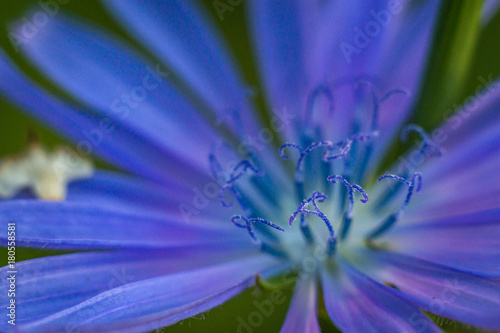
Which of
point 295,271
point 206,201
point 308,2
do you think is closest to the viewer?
point 295,271

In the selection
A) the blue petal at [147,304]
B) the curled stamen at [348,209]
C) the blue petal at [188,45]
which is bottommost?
the blue petal at [147,304]

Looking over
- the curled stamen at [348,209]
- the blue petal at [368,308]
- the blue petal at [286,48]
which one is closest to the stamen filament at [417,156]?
the curled stamen at [348,209]

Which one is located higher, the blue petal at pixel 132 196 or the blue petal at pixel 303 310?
the blue petal at pixel 132 196

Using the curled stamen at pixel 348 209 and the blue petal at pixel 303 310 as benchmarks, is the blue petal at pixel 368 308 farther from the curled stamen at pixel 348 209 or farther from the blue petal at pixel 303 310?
the curled stamen at pixel 348 209

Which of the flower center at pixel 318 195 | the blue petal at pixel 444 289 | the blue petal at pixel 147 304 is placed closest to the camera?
the blue petal at pixel 147 304

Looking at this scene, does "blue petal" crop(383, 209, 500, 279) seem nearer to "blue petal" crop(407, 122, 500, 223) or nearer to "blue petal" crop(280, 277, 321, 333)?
"blue petal" crop(407, 122, 500, 223)

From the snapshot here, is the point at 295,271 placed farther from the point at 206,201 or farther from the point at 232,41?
the point at 232,41

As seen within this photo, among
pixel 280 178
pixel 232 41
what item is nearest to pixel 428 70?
pixel 280 178
